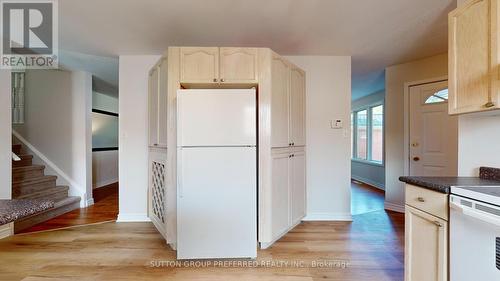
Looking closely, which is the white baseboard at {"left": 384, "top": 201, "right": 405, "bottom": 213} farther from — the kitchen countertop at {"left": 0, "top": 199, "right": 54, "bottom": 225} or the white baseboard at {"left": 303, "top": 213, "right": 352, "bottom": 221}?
the kitchen countertop at {"left": 0, "top": 199, "right": 54, "bottom": 225}

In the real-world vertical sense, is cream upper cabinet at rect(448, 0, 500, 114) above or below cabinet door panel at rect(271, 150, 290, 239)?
above

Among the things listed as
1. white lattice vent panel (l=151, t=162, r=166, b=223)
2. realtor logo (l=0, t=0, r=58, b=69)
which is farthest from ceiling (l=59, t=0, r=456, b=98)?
white lattice vent panel (l=151, t=162, r=166, b=223)

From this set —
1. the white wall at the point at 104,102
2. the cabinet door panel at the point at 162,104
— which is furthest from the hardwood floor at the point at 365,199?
the white wall at the point at 104,102

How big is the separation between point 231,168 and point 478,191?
1620mm

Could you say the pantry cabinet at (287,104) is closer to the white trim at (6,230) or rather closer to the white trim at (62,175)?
the white trim at (6,230)

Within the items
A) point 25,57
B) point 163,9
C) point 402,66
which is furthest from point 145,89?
point 402,66

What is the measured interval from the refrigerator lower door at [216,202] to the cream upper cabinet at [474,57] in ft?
5.11

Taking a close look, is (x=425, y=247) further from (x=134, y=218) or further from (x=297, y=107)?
(x=134, y=218)

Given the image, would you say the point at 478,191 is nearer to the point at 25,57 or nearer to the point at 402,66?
the point at 402,66

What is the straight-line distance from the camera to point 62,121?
4.11 metres

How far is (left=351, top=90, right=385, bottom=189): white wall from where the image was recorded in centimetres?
568

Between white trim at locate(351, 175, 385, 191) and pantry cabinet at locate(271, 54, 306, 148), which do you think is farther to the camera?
white trim at locate(351, 175, 385, 191)

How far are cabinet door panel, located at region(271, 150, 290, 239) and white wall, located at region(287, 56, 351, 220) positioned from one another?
713 millimetres

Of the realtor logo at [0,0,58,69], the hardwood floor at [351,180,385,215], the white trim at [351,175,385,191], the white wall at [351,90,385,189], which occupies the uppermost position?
the realtor logo at [0,0,58,69]
